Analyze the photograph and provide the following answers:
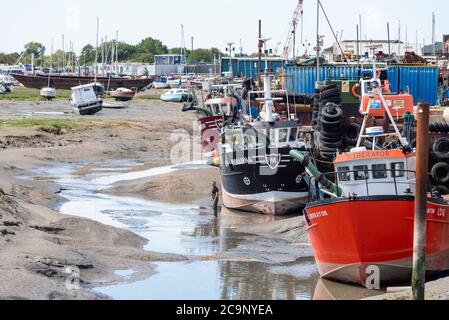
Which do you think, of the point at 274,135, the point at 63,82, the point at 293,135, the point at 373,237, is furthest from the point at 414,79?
the point at 63,82

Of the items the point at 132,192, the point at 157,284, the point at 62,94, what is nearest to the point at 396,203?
the point at 157,284

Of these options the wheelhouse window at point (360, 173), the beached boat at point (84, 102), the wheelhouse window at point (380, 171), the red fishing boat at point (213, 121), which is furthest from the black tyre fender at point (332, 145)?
the beached boat at point (84, 102)

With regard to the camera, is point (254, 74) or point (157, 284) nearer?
point (157, 284)

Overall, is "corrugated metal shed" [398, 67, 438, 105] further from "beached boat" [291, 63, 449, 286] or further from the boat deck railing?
the boat deck railing

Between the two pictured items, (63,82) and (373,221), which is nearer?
(373,221)

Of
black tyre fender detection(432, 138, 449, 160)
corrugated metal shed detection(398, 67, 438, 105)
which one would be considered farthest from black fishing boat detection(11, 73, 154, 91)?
black tyre fender detection(432, 138, 449, 160)

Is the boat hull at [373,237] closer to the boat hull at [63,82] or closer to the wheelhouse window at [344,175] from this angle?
the wheelhouse window at [344,175]

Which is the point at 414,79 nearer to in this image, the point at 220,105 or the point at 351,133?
the point at 220,105

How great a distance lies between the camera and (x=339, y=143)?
35.0 m

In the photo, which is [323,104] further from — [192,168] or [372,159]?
[372,159]

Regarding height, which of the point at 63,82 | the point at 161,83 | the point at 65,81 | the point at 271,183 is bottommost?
the point at 271,183

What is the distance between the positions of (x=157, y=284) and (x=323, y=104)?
18.9m

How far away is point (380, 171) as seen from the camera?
2234cm

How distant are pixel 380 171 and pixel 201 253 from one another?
20.4 feet
